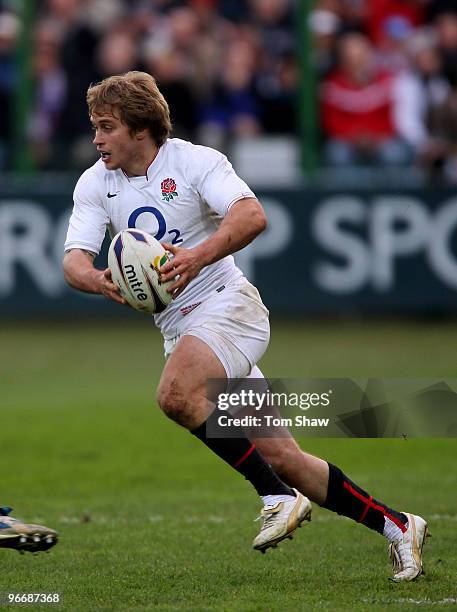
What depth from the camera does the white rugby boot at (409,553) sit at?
5.75 m

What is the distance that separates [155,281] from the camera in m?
5.70

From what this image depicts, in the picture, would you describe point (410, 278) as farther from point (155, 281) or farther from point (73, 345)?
point (155, 281)

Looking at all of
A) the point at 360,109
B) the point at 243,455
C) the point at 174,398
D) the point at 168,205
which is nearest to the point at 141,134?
the point at 168,205

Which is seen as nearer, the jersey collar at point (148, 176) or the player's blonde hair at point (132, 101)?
the player's blonde hair at point (132, 101)

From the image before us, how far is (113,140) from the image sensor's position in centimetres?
607

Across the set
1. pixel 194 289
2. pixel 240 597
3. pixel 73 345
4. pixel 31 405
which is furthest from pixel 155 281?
pixel 73 345

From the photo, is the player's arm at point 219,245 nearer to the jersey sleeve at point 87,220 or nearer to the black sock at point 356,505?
the jersey sleeve at point 87,220

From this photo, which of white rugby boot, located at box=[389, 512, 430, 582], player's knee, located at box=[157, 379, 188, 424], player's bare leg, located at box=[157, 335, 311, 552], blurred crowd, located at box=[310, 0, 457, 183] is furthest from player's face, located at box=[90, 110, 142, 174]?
blurred crowd, located at box=[310, 0, 457, 183]

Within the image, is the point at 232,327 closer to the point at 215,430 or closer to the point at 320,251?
the point at 215,430

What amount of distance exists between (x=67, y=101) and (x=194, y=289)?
9670mm

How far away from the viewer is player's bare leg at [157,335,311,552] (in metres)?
5.73

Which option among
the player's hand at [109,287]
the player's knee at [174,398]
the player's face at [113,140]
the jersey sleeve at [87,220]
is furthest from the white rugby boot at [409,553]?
the player's face at [113,140]

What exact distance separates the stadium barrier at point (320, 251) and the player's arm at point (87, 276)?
939cm

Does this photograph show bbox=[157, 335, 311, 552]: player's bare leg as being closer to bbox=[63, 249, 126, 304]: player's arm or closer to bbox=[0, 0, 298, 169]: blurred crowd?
bbox=[63, 249, 126, 304]: player's arm
